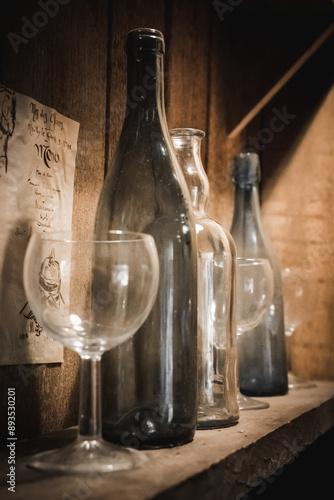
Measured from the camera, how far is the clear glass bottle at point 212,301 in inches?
27.0

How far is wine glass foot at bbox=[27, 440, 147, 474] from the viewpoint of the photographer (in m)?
0.46

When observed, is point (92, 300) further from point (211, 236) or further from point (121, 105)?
point (121, 105)

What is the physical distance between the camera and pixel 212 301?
70cm

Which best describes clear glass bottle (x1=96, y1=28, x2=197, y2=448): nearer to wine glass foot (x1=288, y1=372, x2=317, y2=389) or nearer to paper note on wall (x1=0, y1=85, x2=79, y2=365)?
paper note on wall (x1=0, y1=85, x2=79, y2=365)

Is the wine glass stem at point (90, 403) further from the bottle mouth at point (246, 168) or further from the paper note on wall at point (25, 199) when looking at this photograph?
the bottle mouth at point (246, 168)

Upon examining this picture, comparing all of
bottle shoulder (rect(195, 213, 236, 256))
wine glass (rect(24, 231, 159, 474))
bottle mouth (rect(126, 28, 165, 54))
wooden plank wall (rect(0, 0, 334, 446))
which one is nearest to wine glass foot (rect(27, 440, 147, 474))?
wine glass (rect(24, 231, 159, 474))

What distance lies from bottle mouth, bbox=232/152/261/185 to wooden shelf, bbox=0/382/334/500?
0.36m

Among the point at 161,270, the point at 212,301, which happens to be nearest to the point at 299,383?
the point at 212,301

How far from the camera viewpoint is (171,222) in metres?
0.62

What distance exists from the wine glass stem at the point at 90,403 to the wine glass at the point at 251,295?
324 millimetres

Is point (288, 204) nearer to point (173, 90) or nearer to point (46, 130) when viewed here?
point (173, 90)

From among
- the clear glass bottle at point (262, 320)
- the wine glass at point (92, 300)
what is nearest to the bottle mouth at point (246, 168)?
the clear glass bottle at point (262, 320)

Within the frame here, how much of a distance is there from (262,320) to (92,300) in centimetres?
50

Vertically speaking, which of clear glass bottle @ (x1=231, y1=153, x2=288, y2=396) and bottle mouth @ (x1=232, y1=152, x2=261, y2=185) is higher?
bottle mouth @ (x1=232, y1=152, x2=261, y2=185)
